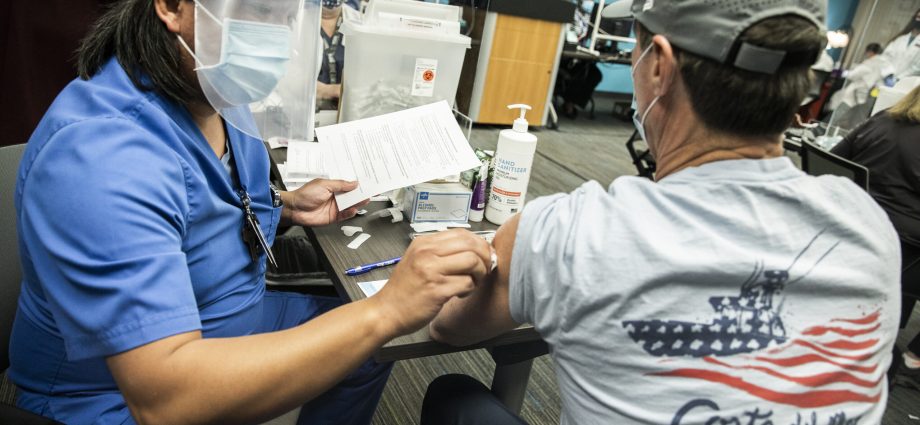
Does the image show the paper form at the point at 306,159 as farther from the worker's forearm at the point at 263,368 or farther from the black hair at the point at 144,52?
the worker's forearm at the point at 263,368

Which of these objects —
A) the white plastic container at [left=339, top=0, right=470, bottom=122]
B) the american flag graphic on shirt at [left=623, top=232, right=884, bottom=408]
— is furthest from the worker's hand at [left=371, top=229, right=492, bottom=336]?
the white plastic container at [left=339, top=0, right=470, bottom=122]

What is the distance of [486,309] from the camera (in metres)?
0.78

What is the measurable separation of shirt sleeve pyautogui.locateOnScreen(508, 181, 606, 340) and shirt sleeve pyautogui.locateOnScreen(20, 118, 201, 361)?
406 mm

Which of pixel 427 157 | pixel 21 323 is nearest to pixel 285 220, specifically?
pixel 427 157

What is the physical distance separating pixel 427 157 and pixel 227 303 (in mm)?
470

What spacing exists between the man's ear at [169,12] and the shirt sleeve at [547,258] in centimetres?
55

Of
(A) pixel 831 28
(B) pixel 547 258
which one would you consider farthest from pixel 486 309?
(A) pixel 831 28

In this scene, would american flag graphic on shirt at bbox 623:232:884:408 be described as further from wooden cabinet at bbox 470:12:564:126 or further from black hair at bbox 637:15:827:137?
wooden cabinet at bbox 470:12:564:126

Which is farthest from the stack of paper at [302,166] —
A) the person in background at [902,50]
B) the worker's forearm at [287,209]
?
the person in background at [902,50]

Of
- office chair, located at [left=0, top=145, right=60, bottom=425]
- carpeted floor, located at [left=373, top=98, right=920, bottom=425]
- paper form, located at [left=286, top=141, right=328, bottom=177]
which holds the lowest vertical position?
carpeted floor, located at [left=373, top=98, right=920, bottom=425]

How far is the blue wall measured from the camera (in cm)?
759

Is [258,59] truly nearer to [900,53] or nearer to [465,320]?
[465,320]

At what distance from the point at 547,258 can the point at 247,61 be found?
0.53m

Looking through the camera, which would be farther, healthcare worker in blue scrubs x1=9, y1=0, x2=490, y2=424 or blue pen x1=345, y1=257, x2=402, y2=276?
blue pen x1=345, y1=257, x2=402, y2=276
